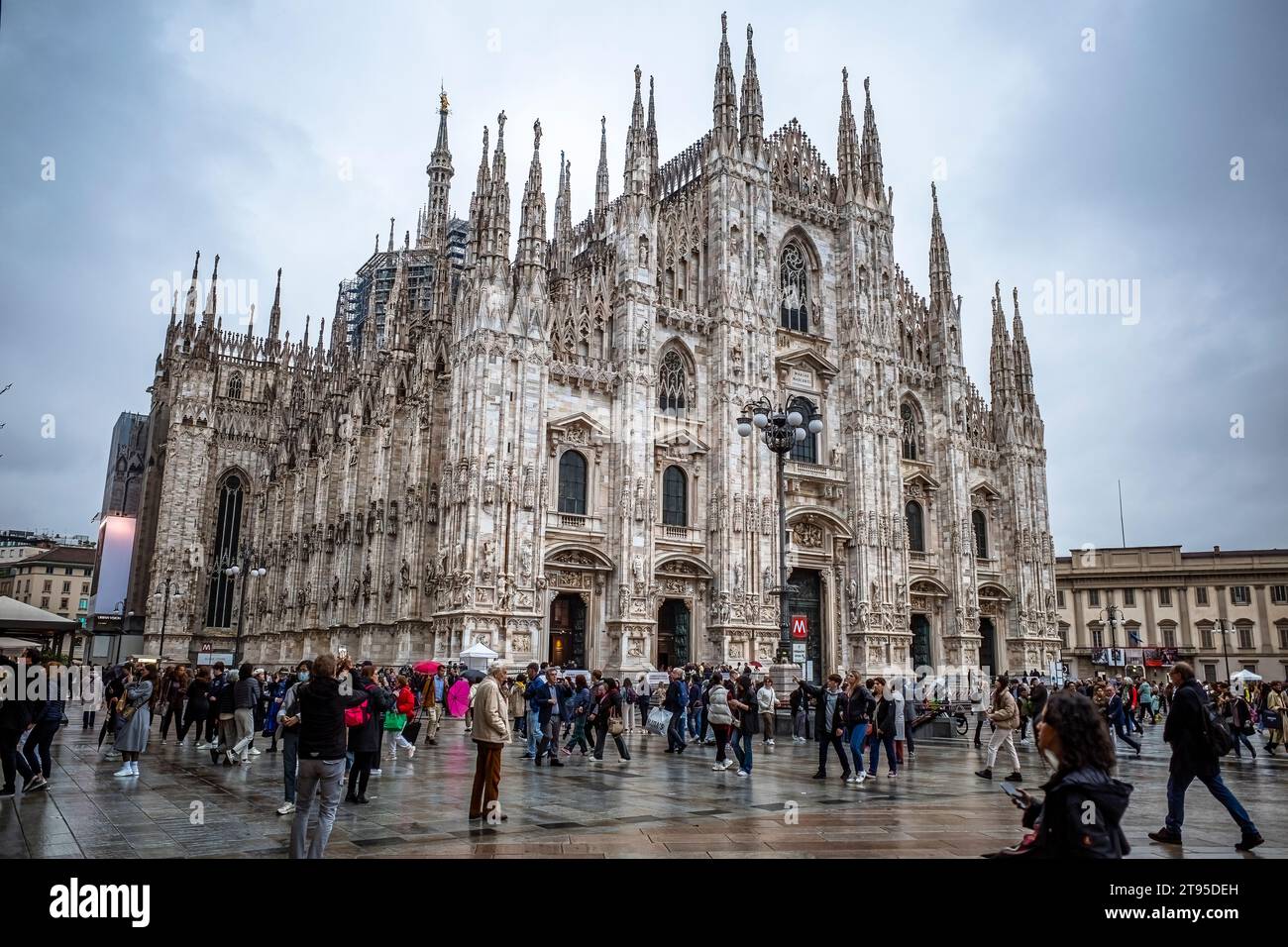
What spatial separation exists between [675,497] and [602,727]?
19876 millimetres

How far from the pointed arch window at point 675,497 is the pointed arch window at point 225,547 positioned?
35.6 m

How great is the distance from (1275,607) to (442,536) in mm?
56899

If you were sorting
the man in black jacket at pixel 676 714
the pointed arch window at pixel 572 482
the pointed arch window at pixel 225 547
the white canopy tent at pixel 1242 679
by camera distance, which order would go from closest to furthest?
the man in black jacket at pixel 676 714, the white canopy tent at pixel 1242 679, the pointed arch window at pixel 572 482, the pointed arch window at pixel 225 547

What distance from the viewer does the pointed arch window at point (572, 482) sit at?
33.7 metres

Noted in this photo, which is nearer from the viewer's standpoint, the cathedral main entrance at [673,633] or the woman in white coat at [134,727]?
the woman in white coat at [134,727]

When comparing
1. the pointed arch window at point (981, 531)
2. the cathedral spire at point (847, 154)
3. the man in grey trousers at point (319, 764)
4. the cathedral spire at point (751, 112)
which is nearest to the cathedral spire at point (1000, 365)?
the pointed arch window at point (981, 531)

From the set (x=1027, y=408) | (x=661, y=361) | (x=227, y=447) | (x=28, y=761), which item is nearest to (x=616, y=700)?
(x=28, y=761)

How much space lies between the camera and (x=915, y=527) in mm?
42812

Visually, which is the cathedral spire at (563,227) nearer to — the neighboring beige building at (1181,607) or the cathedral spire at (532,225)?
the cathedral spire at (532,225)

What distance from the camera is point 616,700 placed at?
655 inches

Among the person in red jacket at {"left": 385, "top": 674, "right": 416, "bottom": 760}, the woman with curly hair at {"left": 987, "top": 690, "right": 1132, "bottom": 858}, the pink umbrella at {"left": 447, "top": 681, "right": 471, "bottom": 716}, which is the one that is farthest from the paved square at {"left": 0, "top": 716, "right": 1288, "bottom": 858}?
the pink umbrella at {"left": 447, "top": 681, "right": 471, "bottom": 716}

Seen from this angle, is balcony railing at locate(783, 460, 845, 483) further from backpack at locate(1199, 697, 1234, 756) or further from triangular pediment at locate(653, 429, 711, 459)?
Result: backpack at locate(1199, 697, 1234, 756)

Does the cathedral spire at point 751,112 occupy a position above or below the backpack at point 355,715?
above

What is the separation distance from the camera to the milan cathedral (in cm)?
3209
